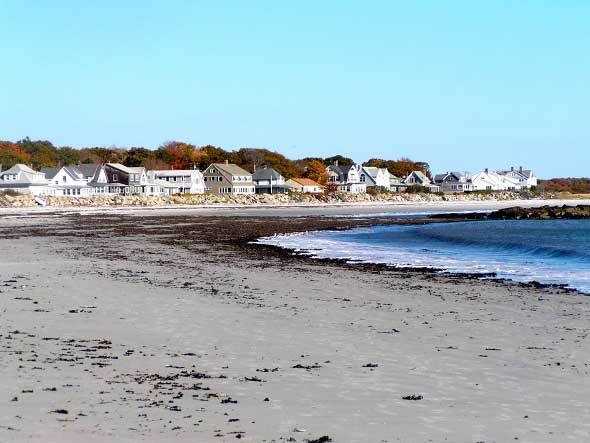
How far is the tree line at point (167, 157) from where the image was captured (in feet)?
454

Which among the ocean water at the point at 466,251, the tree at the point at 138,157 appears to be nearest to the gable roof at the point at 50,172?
the tree at the point at 138,157

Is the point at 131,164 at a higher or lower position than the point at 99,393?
higher

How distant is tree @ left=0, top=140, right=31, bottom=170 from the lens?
11994cm

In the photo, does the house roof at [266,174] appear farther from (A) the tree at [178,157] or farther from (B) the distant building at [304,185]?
(A) the tree at [178,157]

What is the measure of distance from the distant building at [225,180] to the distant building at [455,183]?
56042mm

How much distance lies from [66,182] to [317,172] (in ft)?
177

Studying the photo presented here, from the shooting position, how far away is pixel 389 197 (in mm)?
131375

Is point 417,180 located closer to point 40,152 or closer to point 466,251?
point 40,152

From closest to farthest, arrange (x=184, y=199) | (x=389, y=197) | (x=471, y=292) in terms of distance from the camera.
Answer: (x=471, y=292), (x=184, y=199), (x=389, y=197)

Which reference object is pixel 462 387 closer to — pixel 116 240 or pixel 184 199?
pixel 116 240

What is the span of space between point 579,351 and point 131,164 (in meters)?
134

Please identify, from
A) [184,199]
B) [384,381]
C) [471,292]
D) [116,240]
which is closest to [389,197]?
[184,199]

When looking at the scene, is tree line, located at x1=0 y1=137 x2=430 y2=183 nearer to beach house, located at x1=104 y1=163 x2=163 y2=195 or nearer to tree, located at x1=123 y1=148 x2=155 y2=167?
tree, located at x1=123 y1=148 x2=155 y2=167

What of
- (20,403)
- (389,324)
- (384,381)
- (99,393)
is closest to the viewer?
(20,403)
